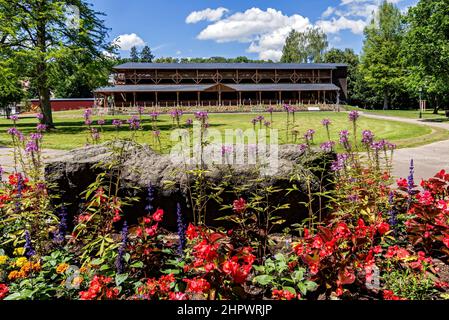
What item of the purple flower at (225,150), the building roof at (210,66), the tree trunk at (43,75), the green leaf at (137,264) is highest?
the building roof at (210,66)

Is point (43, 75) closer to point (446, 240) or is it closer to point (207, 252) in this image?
point (207, 252)

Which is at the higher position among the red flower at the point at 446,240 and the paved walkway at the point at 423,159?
the red flower at the point at 446,240

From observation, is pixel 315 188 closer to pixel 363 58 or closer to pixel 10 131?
pixel 10 131

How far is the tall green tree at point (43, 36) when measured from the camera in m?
20.9

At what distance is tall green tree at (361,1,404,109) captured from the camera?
1871 inches

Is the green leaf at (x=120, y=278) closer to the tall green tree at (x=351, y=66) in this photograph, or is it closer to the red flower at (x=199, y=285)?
the red flower at (x=199, y=285)

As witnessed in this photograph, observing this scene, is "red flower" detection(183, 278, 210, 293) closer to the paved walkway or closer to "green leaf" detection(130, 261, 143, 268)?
"green leaf" detection(130, 261, 143, 268)

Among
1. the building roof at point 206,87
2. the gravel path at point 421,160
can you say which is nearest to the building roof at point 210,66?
the building roof at point 206,87

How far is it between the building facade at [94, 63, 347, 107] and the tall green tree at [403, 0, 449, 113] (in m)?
21.0

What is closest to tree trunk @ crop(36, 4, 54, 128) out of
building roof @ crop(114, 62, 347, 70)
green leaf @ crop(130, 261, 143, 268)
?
green leaf @ crop(130, 261, 143, 268)

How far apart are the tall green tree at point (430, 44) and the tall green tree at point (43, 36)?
2164 cm

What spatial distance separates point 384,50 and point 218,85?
22.3 metres
